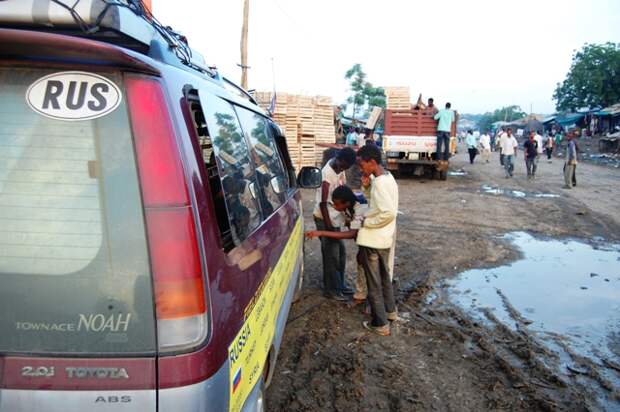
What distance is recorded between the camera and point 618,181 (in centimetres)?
1673

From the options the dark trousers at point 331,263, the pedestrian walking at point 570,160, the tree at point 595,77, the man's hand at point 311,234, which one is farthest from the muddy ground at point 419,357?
the tree at point 595,77

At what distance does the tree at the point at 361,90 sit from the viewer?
3753 cm

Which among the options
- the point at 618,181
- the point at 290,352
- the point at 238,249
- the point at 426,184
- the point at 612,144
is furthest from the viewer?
the point at 612,144

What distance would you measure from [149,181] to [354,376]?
2.61 m

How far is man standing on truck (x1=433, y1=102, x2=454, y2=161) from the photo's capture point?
15.0 metres

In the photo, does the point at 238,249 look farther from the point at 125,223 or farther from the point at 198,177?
the point at 125,223

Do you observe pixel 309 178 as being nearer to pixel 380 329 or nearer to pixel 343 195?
pixel 343 195

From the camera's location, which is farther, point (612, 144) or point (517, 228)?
point (612, 144)

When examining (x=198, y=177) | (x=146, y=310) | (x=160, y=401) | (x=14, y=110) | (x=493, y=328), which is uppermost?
(x=14, y=110)

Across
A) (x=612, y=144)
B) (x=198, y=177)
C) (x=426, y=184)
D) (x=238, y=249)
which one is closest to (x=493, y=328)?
(x=238, y=249)

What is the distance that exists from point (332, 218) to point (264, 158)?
2.07 m

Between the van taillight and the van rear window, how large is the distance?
0.03 metres

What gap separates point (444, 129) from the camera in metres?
15.1

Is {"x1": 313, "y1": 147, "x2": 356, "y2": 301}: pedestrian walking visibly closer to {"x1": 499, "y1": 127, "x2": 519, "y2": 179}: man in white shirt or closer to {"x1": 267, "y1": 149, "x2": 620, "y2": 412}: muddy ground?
{"x1": 267, "y1": 149, "x2": 620, "y2": 412}: muddy ground
